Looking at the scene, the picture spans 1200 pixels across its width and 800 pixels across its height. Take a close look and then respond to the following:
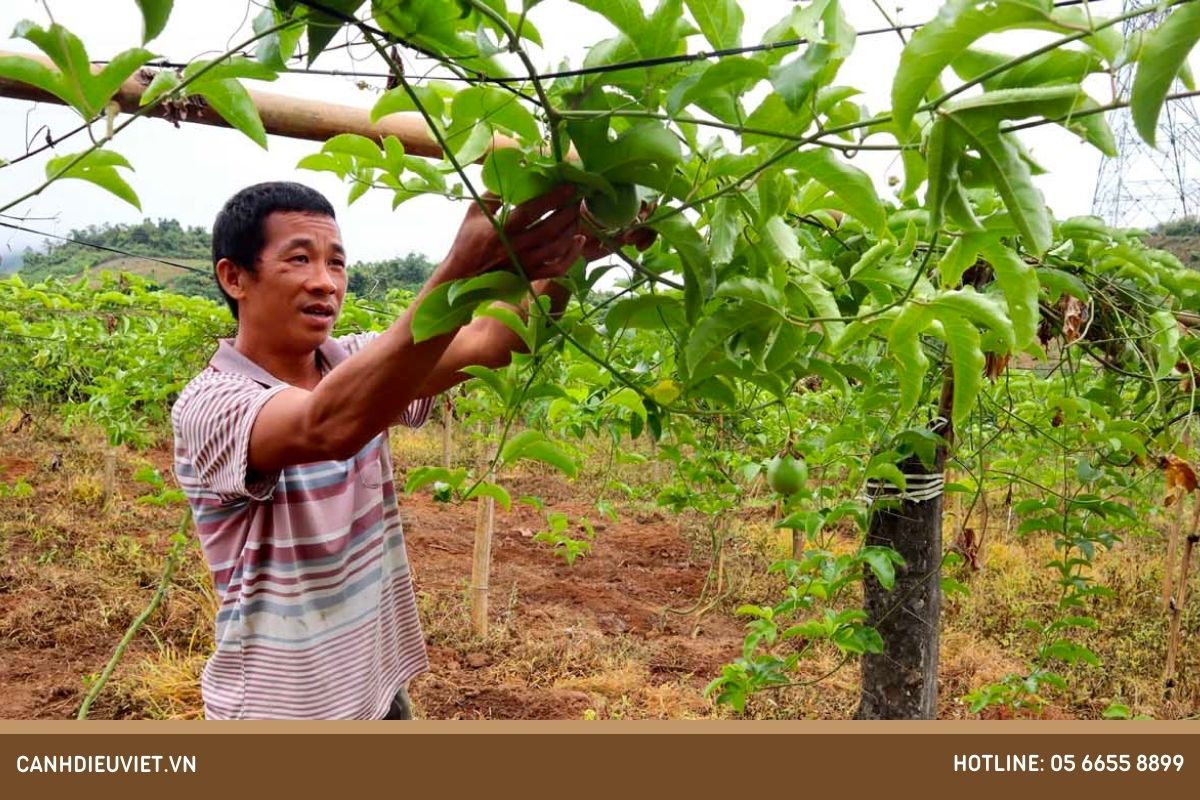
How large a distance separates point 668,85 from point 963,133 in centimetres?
24

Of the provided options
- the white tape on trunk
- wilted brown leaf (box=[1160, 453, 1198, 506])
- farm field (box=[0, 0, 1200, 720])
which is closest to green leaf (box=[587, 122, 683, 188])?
farm field (box=[0, 0, 1200, 720])

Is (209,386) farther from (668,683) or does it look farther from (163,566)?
(163,566)

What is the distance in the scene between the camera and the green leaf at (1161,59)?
432mm

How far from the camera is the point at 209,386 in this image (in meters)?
1.27

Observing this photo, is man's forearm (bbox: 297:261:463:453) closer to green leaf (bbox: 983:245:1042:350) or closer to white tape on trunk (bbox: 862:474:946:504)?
green leaf (bbox: 983:245:1042:350)

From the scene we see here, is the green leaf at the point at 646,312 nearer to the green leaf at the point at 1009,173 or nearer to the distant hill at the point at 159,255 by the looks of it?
the green leaf at the point at 1009,173

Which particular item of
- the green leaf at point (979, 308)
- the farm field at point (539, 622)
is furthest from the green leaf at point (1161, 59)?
the farm field at point (539, 622)

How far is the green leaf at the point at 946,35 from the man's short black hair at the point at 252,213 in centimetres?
114

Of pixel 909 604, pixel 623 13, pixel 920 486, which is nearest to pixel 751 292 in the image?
pixel 623 13

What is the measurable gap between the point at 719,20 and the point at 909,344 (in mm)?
377

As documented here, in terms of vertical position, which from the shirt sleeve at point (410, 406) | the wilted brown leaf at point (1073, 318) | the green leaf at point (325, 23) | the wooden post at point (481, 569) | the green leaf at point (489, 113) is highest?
the green leaf at point (325, 23)

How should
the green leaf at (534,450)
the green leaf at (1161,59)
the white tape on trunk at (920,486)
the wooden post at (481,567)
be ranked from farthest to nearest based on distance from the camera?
the wooden post at (481,567) < the white tape on trunk at (920,486) < the green leaf at (534,450) < the green leaf at (1161,59)

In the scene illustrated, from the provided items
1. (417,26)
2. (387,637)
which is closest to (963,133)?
(417,26)

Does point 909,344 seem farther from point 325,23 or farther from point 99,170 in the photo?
point 99,170
